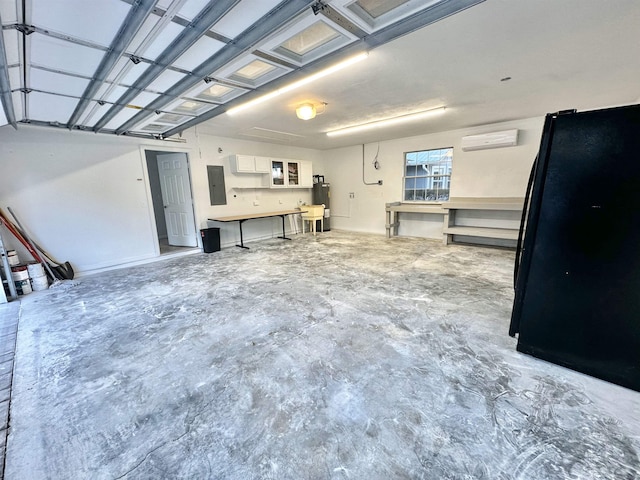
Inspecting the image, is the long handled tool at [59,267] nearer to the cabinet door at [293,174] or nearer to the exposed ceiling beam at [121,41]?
the exposed ceiling beam at [121,41]

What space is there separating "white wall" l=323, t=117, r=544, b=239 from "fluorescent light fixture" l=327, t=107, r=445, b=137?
178 cm

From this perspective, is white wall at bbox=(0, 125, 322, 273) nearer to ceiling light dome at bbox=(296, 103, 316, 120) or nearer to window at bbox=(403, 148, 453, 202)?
ceiling light dome at bbox=(296, 103, 316, 120)

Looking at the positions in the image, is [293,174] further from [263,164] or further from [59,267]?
[59,267]

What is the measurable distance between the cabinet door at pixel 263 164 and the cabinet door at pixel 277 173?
160 millimetres

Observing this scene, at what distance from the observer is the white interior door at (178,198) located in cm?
590

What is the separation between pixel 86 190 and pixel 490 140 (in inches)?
309

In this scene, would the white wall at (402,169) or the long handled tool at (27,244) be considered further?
the white wall at (402,169)

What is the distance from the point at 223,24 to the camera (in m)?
1.82

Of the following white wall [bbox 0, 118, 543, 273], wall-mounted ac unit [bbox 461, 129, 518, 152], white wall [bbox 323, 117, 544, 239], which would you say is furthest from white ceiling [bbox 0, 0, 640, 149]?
white wall [bbox 323, 117, 544, 239]

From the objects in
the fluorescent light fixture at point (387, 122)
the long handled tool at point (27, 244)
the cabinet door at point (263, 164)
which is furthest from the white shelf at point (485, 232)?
the long handled tool at point (27, 244)

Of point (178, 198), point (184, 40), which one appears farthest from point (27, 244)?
point (184, 40)

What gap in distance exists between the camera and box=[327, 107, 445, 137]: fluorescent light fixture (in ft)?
15.2

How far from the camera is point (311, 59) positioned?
2473mm

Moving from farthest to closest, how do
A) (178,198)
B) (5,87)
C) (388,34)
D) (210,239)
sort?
(178,198) < (210,239) < (5,87) < (388,34)
